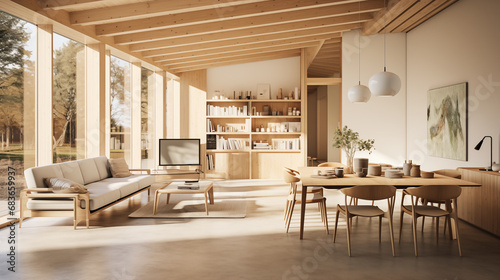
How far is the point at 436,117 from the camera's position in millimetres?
6941

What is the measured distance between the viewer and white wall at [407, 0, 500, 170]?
5.35 meters

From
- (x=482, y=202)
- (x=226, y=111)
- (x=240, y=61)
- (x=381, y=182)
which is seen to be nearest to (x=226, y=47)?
(x=240, y=61)

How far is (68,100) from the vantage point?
6254 mm

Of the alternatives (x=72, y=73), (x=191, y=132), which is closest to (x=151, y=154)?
(x=191, y=132)

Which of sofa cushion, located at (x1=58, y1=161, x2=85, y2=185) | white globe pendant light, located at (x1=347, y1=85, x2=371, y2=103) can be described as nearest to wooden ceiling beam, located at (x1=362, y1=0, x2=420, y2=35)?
white globe pendant light, located at (x1=347, y1=85, x2=371, y2=103)

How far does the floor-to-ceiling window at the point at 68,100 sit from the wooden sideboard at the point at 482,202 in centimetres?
612

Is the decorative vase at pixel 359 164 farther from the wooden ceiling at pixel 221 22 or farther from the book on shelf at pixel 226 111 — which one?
the book on shelf at pixel 226 111

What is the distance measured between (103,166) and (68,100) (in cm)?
127

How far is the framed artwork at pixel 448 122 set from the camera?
606 cm

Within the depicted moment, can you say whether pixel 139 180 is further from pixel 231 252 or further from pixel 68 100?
pixel 231 252

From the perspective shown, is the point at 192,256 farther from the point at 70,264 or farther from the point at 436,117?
the point at 436,117

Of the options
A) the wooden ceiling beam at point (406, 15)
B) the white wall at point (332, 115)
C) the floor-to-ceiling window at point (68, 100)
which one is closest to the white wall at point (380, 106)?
the wooden ceiling beam at point (406, 15)

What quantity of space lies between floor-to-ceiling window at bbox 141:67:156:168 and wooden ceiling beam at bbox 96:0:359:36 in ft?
Result: 8.10

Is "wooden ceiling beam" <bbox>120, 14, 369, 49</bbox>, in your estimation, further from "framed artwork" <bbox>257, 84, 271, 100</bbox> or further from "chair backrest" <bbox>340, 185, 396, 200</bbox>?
"chair backrest" <bbox>340, 185, 396, 200</bbox>
